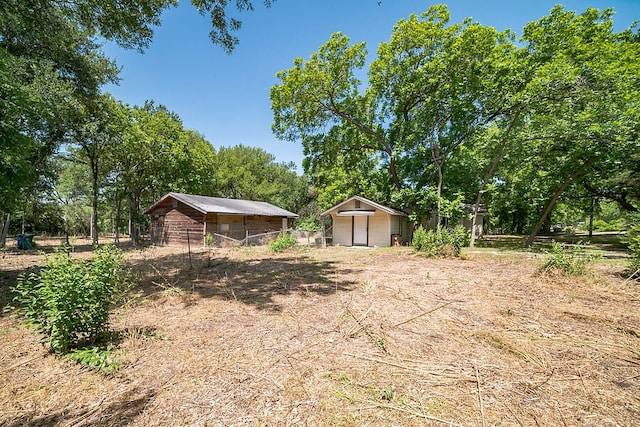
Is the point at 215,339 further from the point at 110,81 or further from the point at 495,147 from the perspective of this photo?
the point at 495,147

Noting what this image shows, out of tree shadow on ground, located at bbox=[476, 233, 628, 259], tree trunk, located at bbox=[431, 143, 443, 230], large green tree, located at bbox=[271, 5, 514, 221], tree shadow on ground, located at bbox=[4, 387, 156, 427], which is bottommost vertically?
tree shadow on ground, located at bbox=[4, 387, 156, 427]

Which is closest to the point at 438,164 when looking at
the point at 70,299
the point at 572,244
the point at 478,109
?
the point at 478,109

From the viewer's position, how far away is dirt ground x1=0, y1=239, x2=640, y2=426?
2420mm

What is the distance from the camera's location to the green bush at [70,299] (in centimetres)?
327

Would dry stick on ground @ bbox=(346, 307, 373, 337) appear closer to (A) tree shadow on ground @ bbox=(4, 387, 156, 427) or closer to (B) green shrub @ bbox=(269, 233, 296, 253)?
(A) tree shadow on ground @ bbox=(4, 387, 156, 427)

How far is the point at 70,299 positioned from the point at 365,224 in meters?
17.1

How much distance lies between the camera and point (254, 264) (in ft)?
35.2

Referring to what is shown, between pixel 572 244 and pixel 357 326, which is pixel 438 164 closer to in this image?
pixel 572 244

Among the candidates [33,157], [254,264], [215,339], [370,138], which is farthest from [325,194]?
[215,339]

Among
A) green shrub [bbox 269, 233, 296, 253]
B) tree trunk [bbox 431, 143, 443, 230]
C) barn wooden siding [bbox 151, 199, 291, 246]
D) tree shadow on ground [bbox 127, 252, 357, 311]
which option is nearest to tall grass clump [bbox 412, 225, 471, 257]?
tree trunk [bbox 431, 143, 443, 230]

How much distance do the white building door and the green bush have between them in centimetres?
1651

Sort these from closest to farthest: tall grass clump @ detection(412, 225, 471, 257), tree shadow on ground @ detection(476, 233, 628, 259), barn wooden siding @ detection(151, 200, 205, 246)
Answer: tall grass clump @ detection(412, 225, 471, 257), tree shadow on ground @ detection(476, 233, 628, 259), barn wooden siding @ detection(151, 200, 205, 246)

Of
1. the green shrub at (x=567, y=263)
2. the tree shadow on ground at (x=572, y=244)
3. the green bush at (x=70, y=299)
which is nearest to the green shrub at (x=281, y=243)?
the green bush at (x=70, y=299)

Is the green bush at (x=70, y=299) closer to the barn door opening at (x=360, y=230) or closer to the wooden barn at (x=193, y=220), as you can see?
the wooden barn at (x=193, y=220)
